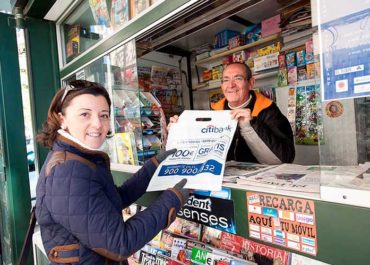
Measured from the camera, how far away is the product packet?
3.15ft

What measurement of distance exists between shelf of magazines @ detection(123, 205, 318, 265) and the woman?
25 centimetres

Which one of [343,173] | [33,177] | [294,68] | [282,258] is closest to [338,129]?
[343,173]

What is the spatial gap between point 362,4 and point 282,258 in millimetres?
730

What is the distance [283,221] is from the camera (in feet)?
2.58

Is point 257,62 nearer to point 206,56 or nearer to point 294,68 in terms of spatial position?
point 294,68

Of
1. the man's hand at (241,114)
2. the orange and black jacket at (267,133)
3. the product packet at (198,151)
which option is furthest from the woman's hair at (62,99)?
the orange and black jacket at (267,133)

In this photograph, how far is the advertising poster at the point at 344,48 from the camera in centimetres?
59

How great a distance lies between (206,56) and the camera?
280cm

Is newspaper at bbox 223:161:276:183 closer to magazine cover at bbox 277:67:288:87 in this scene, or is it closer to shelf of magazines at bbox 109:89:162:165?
shelf of magazines at bbox 109:89:162:165

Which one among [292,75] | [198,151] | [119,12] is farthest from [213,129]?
[292,75]

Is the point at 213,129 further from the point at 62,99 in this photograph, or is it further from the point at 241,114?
the point at 62,99

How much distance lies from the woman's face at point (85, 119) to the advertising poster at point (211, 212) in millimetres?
437

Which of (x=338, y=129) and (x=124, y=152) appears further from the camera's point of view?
(x=124, y=152)

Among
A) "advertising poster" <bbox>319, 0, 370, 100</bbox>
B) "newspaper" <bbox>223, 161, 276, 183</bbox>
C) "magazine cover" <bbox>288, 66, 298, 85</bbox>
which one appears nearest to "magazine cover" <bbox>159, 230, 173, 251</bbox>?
"newspaper" <bbox>223, 161, 276, 183</bbox>
